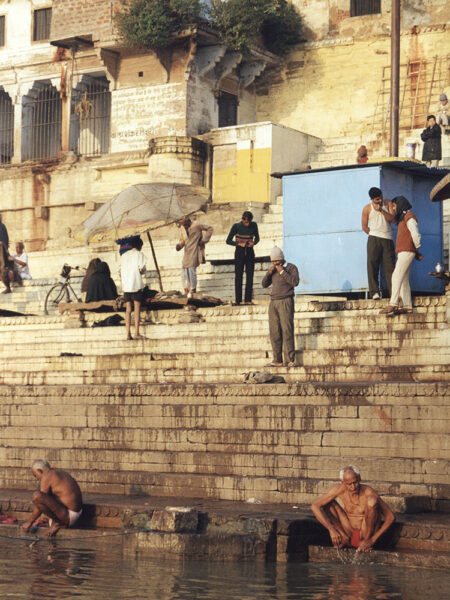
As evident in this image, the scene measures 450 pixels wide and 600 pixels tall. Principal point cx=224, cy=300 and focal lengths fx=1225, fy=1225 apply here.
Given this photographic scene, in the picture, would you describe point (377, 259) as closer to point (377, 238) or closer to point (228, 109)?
point (377, 238)

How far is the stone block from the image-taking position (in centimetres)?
957

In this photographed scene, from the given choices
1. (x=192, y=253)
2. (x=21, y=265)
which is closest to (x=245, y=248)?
(x=192, y=253)

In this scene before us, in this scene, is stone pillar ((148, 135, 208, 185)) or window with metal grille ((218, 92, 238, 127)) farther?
window with metal grille ((218, 92, 238, 127))

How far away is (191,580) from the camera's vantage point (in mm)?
8516

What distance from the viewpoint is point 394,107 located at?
2047cm

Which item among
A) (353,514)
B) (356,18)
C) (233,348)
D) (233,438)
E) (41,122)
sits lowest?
(353,514)

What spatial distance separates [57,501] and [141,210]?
810 centimetres

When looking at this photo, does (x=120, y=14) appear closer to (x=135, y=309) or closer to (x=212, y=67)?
(x=212, y=67)

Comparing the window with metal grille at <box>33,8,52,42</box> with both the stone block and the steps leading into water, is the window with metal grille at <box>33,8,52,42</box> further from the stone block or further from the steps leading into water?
the stone block

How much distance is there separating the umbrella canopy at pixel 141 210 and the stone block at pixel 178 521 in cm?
858

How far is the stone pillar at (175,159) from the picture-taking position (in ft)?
81.6

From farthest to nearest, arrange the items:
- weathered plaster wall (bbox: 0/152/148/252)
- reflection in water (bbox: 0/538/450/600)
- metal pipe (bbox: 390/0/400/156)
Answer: weathered plaster wall (bbox: 0/152/148/252), metal pipe (bbox: 390/0/400/156), reflection in water (bbox: 0/538/450/600)

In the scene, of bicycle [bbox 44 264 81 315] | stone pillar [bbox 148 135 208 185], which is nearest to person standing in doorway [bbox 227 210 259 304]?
bicycle [bbox 44 264 81 315]

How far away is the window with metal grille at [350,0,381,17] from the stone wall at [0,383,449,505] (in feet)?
51.4
